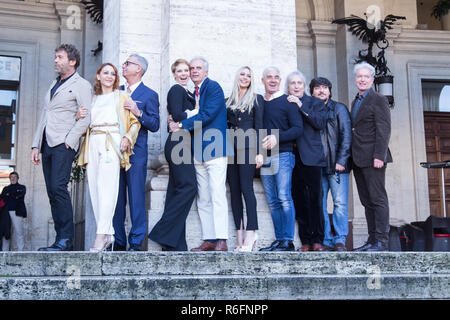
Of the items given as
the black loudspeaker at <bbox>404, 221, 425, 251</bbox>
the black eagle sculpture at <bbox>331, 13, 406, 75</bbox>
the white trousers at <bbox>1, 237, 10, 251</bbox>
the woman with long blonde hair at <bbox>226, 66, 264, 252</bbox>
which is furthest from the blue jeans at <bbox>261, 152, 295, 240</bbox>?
the black eagle sculpture at <bbox>331, 13, 406, 75</bbox>

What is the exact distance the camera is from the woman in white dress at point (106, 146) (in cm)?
516

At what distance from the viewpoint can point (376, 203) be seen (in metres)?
5.66

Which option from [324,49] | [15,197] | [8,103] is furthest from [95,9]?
[324,49]

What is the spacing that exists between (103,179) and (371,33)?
25.9 ft

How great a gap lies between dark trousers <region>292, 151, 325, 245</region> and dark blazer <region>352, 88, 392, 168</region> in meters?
0.40

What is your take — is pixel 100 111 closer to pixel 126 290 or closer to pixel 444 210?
pixel 126 290

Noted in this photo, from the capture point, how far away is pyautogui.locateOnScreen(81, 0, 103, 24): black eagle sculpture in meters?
11.0

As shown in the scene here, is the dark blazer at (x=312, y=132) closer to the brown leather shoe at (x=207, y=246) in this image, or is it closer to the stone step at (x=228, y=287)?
the brown leather shoe at (x=207, y=246)

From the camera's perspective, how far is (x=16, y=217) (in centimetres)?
1069

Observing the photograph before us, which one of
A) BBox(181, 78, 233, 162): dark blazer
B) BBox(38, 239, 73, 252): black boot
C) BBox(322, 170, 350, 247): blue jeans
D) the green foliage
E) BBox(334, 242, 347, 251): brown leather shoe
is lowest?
BBox(334, 242, 347, 251): brown leather shoe

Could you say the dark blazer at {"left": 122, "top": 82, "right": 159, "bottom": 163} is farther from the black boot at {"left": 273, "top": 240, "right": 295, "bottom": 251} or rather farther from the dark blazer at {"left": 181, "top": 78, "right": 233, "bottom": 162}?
the black boot at {"left": 273, "top": 240, "right": 295, "bottom": 251}

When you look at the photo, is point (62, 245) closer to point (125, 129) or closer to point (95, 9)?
point (125, 129)

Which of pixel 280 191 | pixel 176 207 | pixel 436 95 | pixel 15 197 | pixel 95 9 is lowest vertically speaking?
pixel 176 207

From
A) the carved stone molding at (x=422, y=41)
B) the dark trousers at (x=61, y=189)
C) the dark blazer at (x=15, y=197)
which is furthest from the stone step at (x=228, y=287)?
the carved stone molding at (x=422, y=41)
